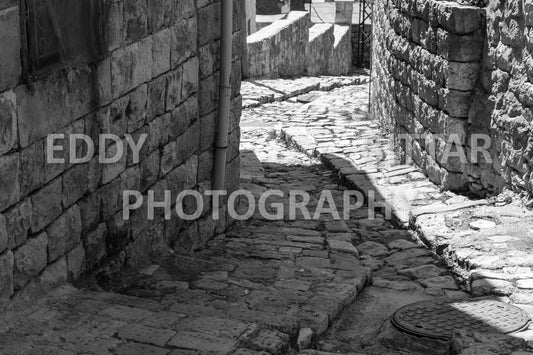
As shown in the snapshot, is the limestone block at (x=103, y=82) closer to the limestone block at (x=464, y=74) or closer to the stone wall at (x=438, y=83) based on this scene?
the stone wall at (x=438, y=83)

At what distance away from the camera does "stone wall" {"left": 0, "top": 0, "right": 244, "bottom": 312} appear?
186 inches

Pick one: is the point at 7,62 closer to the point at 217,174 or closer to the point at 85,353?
the point at 85,353

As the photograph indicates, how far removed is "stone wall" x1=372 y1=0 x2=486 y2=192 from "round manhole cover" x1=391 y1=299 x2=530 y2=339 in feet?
7.94

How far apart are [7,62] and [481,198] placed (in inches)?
201

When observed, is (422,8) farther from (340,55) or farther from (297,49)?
(340,55)

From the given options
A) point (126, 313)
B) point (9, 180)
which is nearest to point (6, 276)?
point (9, 180)

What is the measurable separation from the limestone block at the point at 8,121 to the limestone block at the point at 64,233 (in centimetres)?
66

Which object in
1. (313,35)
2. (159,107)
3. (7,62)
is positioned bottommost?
(313,35)

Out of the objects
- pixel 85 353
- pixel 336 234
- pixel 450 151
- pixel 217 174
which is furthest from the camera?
pixel 450 151

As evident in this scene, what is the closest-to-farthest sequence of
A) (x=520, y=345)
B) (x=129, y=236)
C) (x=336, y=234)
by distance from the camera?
1. (x=520, y=345)
2. (x=129, y=236)
3. (x=336, y=234)

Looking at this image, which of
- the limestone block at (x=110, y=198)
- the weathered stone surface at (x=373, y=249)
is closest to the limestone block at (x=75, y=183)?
the limestone block at (x=110, y=198)

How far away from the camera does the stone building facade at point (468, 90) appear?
299 inches

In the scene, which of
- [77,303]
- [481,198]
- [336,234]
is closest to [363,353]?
[77,303]

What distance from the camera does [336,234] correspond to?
8195 millimetres
